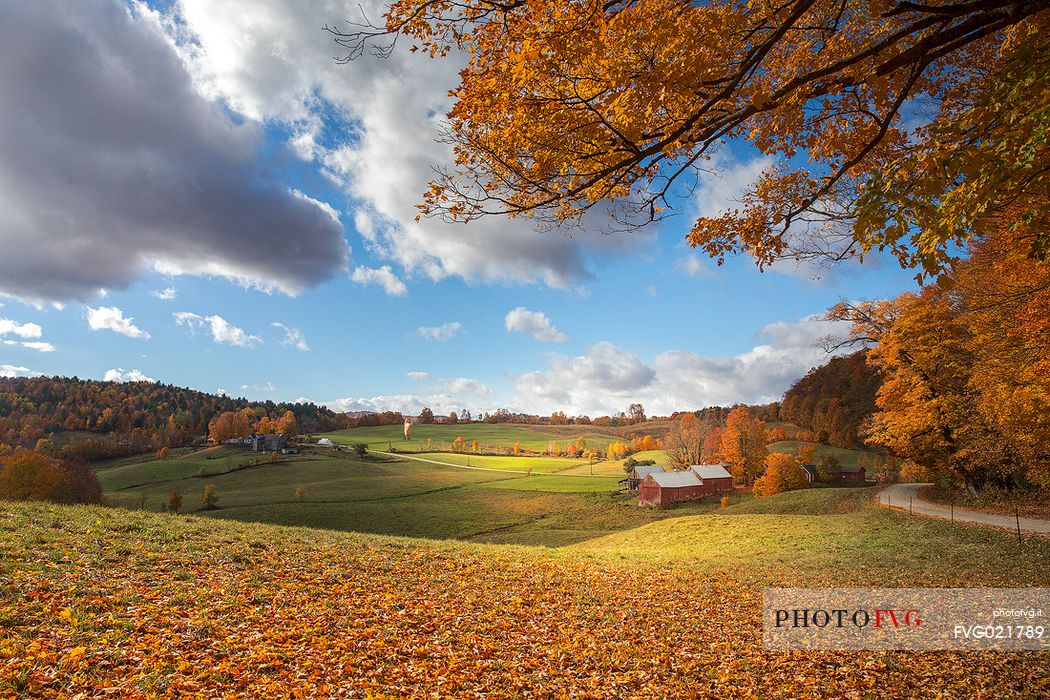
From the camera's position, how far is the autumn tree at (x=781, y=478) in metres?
49.2

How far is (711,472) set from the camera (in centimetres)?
5644

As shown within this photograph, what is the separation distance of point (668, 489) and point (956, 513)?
2671 centimetres

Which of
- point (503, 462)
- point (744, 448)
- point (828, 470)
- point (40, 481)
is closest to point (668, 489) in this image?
point (744, 448)

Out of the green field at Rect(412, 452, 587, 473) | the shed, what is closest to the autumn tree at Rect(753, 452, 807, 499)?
the shed

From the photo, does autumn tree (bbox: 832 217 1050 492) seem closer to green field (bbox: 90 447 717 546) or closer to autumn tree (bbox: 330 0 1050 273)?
autumn tree (bbox: 330 0 1050 273)

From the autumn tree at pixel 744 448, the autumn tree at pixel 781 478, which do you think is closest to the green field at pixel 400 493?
the autumn tree at pixel 781 478

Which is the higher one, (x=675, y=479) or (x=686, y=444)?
(x=686, y=444)

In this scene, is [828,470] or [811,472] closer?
[811,472]

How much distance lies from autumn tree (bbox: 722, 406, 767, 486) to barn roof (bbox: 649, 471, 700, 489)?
31.5 feet

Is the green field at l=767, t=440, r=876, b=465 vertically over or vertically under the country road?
over

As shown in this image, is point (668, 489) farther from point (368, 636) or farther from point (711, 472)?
point (368, 636)

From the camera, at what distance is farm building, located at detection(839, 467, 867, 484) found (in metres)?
63.8

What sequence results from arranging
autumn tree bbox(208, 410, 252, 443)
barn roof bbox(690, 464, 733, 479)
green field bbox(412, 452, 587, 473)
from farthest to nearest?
autumn tree bbox(208, 410, 252, 443) → green field bbox(412, 452, 587, 473) → barn roof bbox(690, 464, 733, 479)

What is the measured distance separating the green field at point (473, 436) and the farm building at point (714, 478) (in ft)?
178
